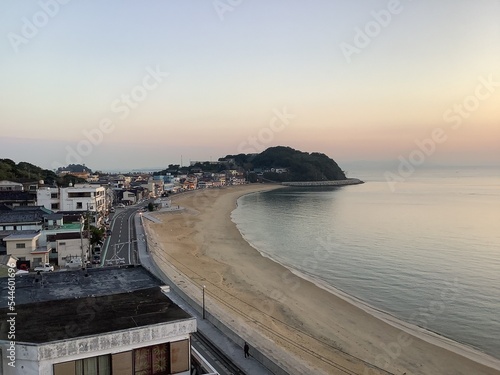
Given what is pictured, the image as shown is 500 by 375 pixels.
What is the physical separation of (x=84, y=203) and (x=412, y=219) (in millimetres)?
35945

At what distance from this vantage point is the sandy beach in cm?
1375

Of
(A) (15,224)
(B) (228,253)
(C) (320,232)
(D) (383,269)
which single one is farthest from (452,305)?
(A) (15,224)

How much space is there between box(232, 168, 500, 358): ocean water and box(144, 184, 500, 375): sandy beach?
149cm

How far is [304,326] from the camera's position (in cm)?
1689

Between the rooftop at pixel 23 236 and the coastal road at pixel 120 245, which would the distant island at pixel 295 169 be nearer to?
the coastal road at pixel 120 245

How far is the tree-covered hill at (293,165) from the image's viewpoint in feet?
480

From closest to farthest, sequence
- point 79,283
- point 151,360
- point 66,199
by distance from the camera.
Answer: point 151,360
point 79,283
point 66,199

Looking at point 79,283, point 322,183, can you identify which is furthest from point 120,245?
point 322,183

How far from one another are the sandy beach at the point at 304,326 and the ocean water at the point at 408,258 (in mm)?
1488

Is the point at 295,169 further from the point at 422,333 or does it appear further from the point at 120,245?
the point at 422,333

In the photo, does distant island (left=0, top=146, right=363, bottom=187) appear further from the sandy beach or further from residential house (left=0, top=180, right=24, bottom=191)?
the sandy beach

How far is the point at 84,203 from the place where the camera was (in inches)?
1460

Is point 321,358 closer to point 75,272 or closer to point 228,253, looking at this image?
point 75,272

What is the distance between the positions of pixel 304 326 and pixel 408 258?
48.5 ft
